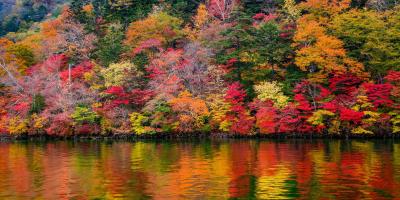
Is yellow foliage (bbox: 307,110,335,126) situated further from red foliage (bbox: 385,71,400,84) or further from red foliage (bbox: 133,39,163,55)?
red foliage (bbox: 133,39,163,55)

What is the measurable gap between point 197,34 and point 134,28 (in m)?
9.61

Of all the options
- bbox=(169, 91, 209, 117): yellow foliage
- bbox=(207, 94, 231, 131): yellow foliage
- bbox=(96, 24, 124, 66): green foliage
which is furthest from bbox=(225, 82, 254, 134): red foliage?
bbox=(96, 24, 124, 66): green foliage

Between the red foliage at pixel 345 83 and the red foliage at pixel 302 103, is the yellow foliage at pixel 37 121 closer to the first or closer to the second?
the red foliage at pixel 302 103

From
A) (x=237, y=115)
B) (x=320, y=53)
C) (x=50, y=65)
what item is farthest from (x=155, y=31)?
(x=320, y=53)

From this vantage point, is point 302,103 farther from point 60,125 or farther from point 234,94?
point 60,125

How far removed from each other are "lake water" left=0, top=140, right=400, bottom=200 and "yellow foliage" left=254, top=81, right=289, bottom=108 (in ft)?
45.9

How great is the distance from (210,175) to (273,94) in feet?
95.9

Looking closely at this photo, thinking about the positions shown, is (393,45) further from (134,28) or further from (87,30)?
(87,30)

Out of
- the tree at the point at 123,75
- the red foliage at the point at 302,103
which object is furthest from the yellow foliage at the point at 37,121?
the red foliage at the point at 302,103

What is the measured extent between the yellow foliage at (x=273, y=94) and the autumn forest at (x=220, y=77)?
111 mm

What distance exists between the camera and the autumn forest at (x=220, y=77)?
169 feet

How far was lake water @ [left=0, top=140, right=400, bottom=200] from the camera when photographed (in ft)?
66.8

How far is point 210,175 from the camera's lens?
25500mm

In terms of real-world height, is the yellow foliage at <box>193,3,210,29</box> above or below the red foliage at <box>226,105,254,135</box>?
above
